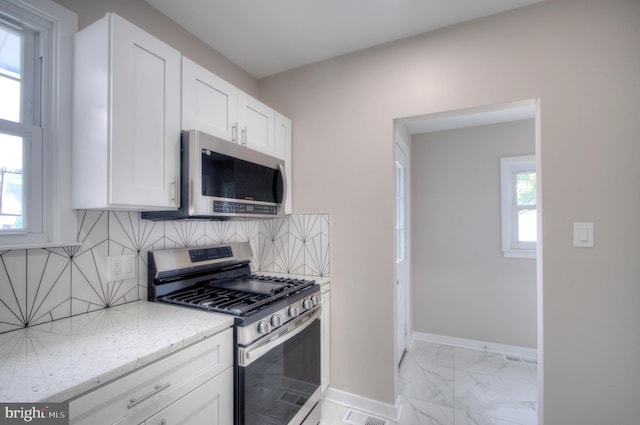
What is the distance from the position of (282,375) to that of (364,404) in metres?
0.85

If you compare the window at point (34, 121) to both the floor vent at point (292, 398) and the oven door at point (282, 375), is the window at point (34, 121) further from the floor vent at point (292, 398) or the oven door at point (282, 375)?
the floor vent at point (292, 398)

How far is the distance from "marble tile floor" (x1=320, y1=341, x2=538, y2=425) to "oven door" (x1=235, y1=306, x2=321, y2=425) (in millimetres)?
418

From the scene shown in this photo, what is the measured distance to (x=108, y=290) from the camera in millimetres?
1465

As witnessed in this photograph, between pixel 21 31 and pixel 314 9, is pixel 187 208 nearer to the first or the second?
pixel 21 31

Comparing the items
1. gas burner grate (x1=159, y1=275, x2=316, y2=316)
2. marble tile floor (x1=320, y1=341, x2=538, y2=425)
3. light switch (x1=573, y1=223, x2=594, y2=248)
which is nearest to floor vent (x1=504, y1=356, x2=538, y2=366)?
marble tile floor (x1=320, y1=341, x2=538, y2=425)

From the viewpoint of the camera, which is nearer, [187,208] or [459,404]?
[187,208]

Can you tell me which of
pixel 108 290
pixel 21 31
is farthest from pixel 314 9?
pixel 108 290

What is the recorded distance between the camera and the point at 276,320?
1.49 meters

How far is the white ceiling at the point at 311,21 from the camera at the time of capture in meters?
1.69

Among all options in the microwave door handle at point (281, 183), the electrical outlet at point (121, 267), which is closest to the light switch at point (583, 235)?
the microwave door handle at point (281, 183)

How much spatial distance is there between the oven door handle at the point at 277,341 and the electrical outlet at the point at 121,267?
747 mm

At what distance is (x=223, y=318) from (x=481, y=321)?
2894mm

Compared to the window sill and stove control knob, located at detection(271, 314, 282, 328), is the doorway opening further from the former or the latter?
stove control knob, located at detection(271, 314, 282, 328)

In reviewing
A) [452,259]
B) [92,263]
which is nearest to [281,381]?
[92,263]
